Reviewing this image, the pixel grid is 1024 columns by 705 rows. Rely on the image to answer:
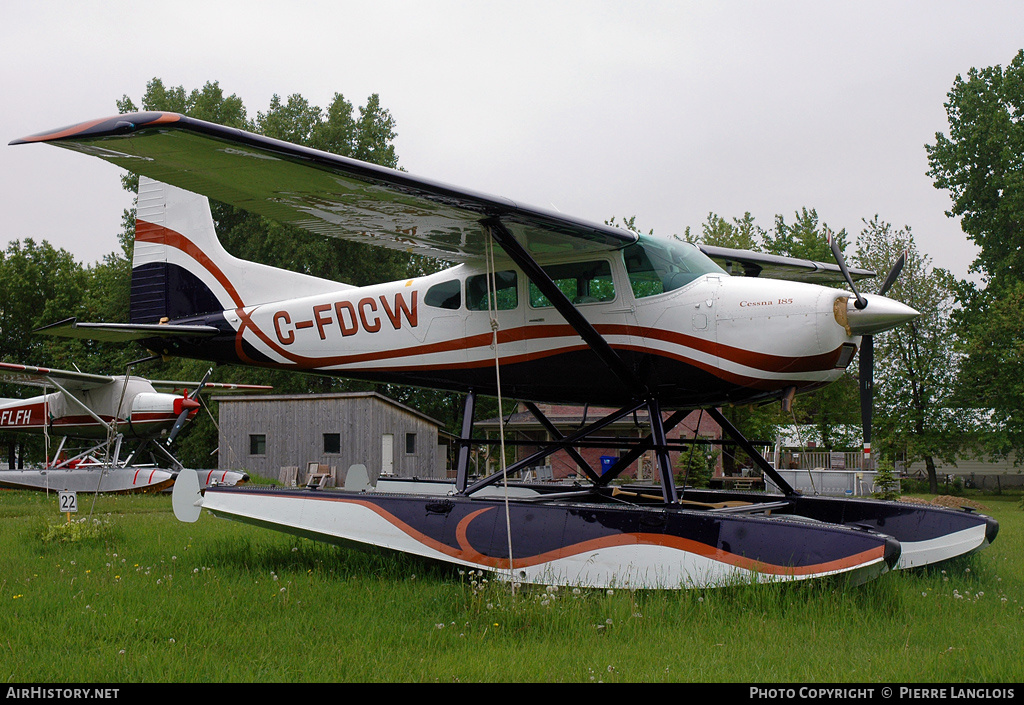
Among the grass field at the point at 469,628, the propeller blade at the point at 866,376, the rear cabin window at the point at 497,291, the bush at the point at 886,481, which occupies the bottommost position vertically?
the bush at the point at 886,481

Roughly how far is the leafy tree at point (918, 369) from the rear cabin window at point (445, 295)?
28284 millimetres

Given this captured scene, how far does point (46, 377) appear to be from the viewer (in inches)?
756

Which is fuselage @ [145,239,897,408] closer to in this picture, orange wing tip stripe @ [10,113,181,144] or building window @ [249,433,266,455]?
orange wing tip stripe @ [10,113,181,144]

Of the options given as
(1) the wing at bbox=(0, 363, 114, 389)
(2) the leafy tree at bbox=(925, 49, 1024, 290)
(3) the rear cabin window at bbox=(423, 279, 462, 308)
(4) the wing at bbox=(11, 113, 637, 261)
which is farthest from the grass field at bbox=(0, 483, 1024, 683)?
(2) the leafy tree at bbox=(925, 49, 1024, 290)

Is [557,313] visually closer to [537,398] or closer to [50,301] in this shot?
[537,398]

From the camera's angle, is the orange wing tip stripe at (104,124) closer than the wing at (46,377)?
Yes

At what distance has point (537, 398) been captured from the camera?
318 inches

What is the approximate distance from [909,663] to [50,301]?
147 feet

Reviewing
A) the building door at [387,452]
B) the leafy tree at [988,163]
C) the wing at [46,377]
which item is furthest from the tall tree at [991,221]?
the wing at [46,377]

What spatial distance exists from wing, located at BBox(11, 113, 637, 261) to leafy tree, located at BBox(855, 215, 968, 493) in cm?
2862

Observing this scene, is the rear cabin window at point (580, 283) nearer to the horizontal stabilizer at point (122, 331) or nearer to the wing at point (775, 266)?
the wing at point (775, 266)

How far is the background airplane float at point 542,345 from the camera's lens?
5.78 meters

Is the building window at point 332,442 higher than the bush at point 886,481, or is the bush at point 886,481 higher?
the building window at point 332,442

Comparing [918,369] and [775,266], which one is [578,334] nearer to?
[775,266]
